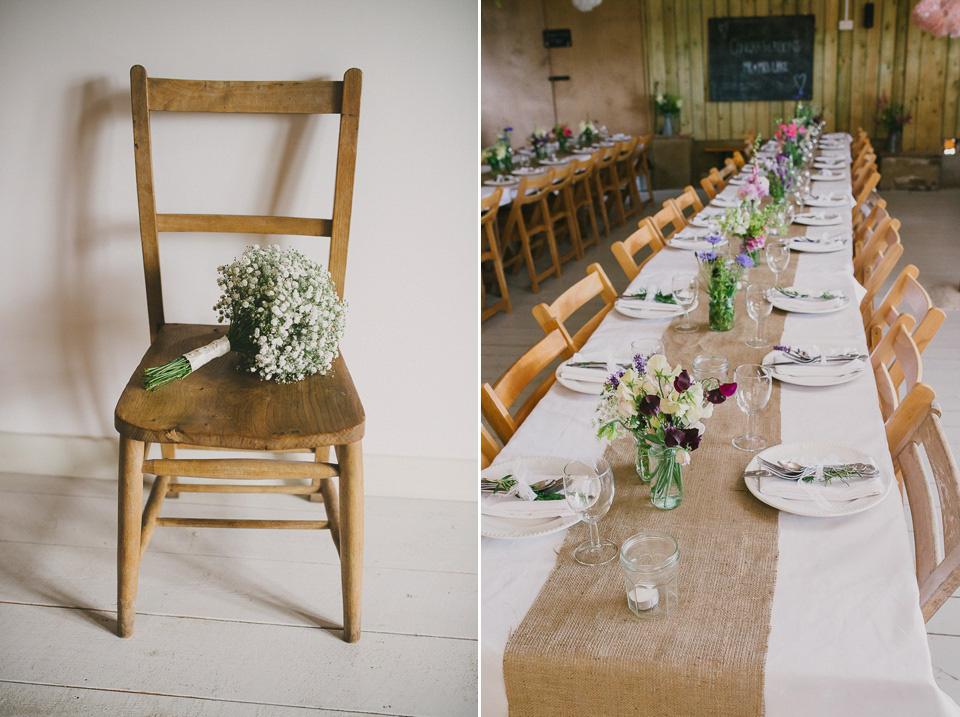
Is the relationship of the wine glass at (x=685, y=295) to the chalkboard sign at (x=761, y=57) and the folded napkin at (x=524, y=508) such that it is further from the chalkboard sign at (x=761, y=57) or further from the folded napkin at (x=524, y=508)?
the chalkboard sign at (x=761, y=57)

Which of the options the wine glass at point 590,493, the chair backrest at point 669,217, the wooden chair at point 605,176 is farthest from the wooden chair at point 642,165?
the wine glass at point 590,493

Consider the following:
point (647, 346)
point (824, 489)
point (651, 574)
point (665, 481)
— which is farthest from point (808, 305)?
point (651, 574)

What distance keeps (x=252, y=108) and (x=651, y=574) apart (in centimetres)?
147

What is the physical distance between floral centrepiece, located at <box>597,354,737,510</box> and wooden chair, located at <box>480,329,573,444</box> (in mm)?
391

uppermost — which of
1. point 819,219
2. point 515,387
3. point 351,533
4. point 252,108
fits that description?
point 252,108

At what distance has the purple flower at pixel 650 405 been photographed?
1362 millimetres

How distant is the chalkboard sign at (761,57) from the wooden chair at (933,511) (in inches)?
330

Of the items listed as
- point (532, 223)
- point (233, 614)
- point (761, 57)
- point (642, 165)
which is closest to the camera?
point (233, 614)

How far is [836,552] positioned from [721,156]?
8.94 m

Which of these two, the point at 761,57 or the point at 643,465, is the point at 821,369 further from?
the point at 761,57

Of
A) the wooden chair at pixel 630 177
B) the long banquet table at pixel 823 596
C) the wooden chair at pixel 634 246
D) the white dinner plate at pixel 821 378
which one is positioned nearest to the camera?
the long banquet table at pixel 823 596

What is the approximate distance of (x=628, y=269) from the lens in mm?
3164

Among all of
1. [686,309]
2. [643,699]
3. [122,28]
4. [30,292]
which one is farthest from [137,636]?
[686,309]

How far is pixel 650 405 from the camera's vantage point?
4.47 feet
